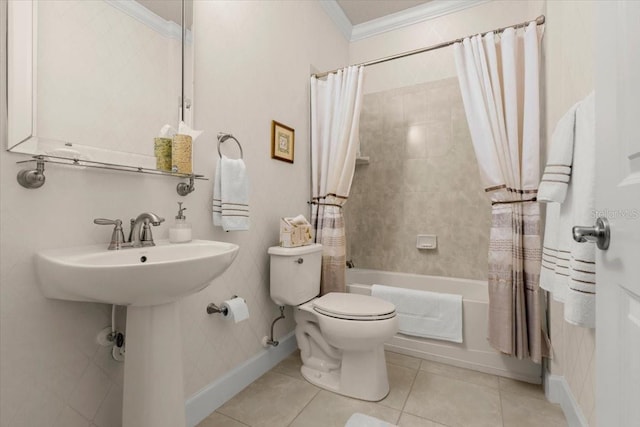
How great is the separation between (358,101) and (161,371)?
187 centimetres

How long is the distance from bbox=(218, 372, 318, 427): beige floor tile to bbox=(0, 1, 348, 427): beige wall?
16cm

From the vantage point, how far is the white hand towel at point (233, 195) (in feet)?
4.66

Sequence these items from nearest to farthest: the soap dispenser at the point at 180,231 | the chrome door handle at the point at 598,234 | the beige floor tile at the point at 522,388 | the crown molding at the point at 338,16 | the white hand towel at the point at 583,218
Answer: the chrome door handle at the point at 598,234 < the white hand towel at the point at 583,218 < the soap dispenser at the point at 180,231 < the beige floor tile at the point at 522,388 < the crown molding at the point at 338,16

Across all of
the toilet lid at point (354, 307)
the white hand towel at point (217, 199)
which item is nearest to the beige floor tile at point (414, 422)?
the toilet lid at point (354, 307)

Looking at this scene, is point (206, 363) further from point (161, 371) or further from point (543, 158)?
point (543, 158)

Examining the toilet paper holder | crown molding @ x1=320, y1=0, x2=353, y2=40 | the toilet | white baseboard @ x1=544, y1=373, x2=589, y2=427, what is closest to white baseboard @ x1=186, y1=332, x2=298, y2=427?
the toilet

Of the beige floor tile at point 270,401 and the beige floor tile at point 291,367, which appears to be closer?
the beige floor tile at point 270,401

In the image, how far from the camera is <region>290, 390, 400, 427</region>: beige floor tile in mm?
1377

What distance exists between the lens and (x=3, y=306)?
85cm

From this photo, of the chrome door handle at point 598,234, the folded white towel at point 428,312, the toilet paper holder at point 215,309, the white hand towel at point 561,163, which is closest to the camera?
the chrome door handle at point 598,234

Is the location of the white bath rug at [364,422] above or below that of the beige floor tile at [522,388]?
above

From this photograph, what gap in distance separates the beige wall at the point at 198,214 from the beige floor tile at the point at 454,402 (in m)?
0.90

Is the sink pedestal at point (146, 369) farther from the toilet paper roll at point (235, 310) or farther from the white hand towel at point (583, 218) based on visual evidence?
the white hand towel at point (583, 218)

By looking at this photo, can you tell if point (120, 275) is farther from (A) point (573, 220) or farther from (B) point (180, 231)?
(A) point (573, 220)
